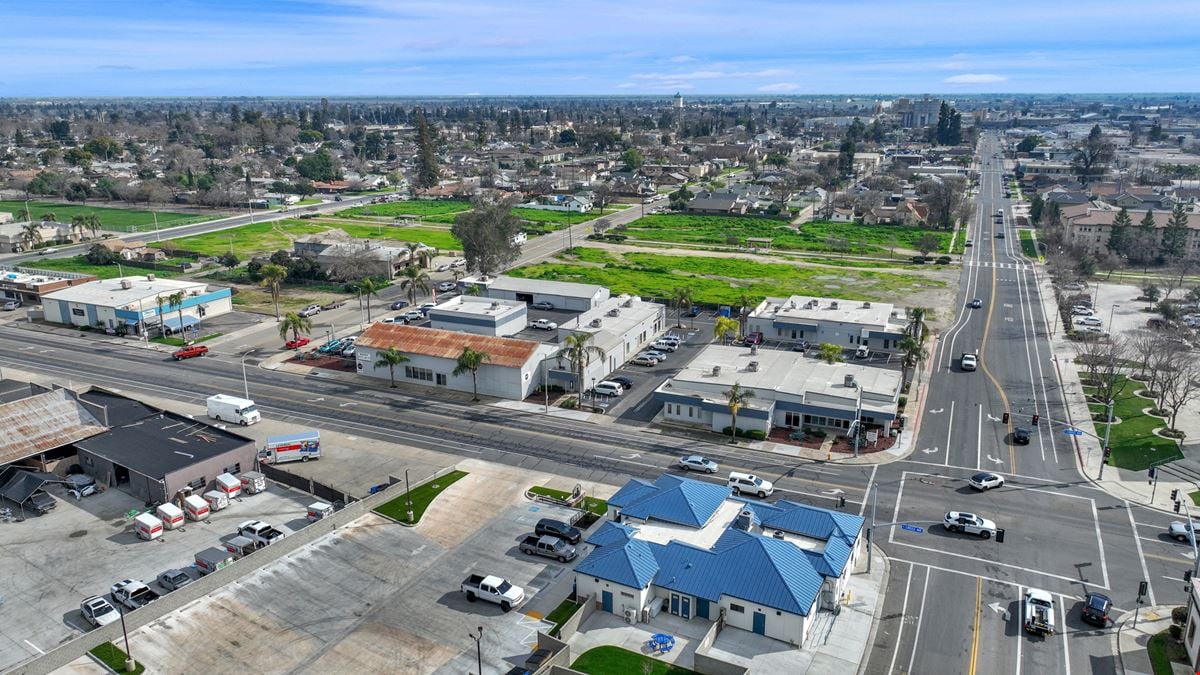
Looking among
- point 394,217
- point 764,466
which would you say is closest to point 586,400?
point 764,466

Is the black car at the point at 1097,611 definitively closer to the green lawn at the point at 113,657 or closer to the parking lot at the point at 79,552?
the parking lot at the point at 79,552

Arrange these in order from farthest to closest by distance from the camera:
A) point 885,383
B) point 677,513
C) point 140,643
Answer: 1. point 885,383
2. point 677,513
3. point 140,643

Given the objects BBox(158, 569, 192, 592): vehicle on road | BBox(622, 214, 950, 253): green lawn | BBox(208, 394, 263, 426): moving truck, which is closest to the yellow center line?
BBox(158, 569, 192, 592): vehicle on road

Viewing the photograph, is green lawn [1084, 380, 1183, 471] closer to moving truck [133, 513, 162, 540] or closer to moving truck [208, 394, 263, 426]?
moving truck [133, 513, 162, 540]

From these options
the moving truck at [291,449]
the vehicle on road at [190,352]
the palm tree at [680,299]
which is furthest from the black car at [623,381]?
the vehicle on road at [190,352]

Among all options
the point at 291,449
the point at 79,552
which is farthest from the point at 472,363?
the point at 79,552

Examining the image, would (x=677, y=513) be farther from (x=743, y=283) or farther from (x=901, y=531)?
(x=743, y=283)

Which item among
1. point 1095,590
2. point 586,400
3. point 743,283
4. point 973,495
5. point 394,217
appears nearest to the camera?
point 1095,590

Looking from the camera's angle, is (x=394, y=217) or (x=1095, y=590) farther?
(x=394, y=217)
